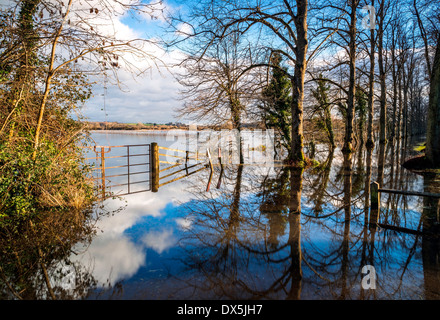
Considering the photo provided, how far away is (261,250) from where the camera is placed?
3949mm

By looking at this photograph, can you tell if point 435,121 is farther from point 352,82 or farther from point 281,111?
point 281,111

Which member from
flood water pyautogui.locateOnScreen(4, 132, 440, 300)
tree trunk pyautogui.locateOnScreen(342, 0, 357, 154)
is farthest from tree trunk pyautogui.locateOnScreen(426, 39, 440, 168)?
tree trunk pyautogui.locateOnScreen(342, 0, 357, 154)

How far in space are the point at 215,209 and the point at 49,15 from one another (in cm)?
579

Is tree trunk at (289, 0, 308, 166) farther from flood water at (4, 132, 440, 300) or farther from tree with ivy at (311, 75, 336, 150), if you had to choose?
tree with ivy at (311, 75, 336, 150)

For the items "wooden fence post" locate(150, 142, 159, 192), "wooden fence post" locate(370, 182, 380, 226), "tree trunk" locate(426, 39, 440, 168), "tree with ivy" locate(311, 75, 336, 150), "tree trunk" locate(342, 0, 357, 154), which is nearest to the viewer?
"wooden fence post" locate(370, 182, 380, 226)

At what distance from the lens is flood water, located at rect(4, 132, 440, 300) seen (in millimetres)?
2959

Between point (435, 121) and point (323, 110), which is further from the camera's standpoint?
point (323, 110)

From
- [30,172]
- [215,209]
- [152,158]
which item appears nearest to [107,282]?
A: [215,209]

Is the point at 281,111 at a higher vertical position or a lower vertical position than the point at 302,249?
higher

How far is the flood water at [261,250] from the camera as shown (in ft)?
9.71

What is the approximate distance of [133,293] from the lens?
9.51ft
